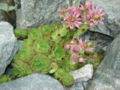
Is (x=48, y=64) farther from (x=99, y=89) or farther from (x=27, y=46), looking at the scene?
(x=99, y=89)

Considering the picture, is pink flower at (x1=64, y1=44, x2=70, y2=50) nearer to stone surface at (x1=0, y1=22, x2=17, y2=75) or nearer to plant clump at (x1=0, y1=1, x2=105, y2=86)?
plant clump at (x1=0, y1=1, x2=105, y2=86)

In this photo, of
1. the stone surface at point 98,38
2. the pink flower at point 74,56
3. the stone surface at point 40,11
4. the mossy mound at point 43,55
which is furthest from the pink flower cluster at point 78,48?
the stone surface at point 40,11

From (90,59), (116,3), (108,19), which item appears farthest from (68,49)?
(116,3)


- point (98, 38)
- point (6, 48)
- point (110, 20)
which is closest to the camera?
point (6, 48)

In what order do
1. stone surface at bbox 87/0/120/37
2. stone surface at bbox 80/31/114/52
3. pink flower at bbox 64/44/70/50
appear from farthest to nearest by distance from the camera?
stone surface at bbox 80/31/114/52, stone surface at bbox 87/0/120/37, pink flower at bbox 64/44/70/50

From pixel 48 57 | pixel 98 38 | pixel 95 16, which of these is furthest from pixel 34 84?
pixel 98 38

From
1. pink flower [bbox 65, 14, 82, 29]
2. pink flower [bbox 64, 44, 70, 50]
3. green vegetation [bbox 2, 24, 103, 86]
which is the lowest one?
green vegetation [bbox 2, 24, 103, 86]

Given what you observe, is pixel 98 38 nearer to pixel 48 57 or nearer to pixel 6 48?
pixel 48 57

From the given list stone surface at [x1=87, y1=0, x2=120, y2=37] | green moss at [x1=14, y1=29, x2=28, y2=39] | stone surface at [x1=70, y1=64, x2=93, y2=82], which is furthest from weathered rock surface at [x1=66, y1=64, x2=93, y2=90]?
green moss at [x1=14, y1=29, x2=28, y2=39]
